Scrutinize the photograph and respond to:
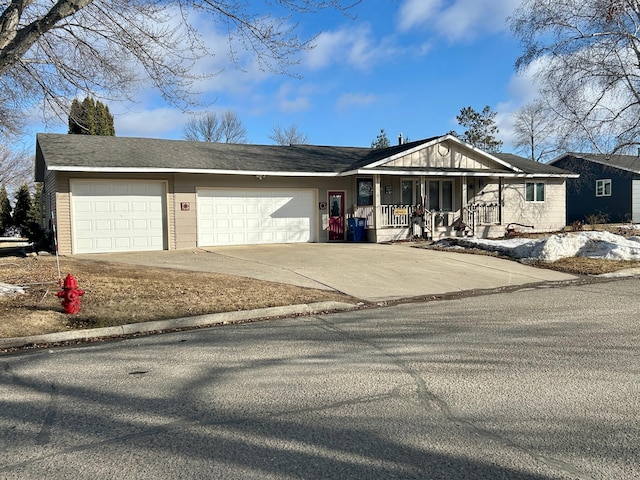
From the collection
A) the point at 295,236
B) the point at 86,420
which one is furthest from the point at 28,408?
the point at 295,236

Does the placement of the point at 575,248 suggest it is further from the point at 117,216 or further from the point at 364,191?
the point at 117,216

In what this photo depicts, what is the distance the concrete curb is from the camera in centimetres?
655

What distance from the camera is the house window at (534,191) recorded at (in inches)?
973

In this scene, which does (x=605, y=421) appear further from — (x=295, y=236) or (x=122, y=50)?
(x=295, y=236)

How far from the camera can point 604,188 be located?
111ft

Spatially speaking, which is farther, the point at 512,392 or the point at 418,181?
the point at 418,181

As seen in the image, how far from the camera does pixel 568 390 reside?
170 inches

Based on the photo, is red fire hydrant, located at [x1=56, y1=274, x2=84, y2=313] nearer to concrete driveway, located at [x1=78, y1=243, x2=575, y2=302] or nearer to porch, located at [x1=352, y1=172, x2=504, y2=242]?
concrete driveway, located at [x1=78, y1=243, x2=575, y2=302]

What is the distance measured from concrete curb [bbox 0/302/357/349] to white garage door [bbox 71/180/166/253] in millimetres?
10266

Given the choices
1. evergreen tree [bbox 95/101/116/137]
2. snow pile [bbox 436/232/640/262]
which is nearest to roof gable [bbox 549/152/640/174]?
snow pile [bbox 436/232/640/262]

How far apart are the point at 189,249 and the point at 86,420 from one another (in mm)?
13800

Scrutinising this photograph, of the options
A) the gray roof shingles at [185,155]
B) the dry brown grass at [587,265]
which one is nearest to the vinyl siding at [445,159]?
the gray roof shingles at [185,155]

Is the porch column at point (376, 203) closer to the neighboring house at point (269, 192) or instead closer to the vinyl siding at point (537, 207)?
the neighboring house at point (269, 192)

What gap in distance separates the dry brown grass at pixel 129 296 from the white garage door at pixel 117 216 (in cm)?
440
